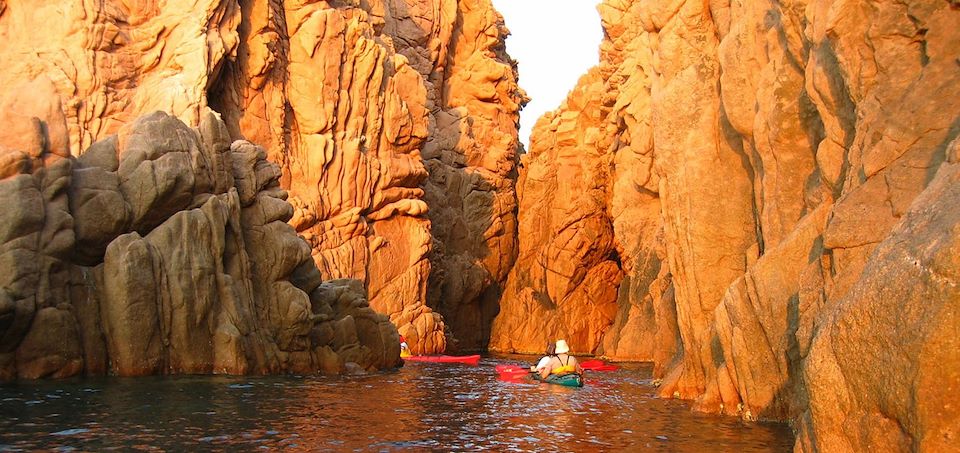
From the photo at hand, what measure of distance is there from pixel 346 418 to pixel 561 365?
1232 centimetres

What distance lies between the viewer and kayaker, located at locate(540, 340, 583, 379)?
31281mm

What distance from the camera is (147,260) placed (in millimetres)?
29375

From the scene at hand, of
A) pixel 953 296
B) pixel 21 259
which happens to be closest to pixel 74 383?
pixel 21 259

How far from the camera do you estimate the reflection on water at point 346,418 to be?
16.6m

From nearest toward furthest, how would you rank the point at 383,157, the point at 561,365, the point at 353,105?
the point at 561,365 < the point at 353,105 < the point at 383,157

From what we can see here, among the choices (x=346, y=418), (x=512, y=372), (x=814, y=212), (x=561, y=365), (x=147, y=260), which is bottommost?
(x=346, y=418)

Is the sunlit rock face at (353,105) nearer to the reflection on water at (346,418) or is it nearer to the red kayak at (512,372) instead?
the reflection on water at (346,418)

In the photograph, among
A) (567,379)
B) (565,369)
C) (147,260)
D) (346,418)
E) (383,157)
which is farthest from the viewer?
(383,157)

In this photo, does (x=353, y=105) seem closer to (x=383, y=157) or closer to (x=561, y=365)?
(x=383, y=157)

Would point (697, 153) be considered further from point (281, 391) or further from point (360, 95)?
point (360, 95)

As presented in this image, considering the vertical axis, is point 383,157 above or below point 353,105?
below

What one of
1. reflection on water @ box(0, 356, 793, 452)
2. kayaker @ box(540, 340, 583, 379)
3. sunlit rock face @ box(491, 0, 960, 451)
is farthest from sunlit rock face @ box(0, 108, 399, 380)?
sunlit rock face @ box(491, 0, 960, 451)

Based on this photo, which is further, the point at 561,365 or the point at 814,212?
the point at 561,365

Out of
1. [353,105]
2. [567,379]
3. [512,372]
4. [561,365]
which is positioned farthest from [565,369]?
[353,105]
